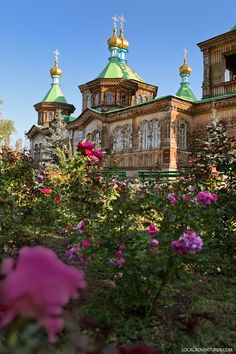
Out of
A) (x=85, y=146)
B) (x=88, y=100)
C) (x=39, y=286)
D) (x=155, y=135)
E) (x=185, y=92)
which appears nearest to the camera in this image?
(x=39, y=286)

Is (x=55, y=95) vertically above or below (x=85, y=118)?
above

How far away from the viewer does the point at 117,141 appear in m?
25.1

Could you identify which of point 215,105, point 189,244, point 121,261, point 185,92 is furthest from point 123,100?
point 189,244

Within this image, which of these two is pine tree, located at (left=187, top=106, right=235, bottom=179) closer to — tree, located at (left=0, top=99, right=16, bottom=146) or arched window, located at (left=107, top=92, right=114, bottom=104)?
arched window, located at (left=107, top=92, right=114, bottom=104)

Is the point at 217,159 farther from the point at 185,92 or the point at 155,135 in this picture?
the point at 185,92

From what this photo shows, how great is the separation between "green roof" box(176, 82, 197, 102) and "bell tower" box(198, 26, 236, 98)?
6.13m

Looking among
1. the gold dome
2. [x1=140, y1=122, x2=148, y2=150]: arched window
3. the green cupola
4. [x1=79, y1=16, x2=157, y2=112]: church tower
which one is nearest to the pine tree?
[x1=140, y1=122, x2=148, y2=150]: arched window

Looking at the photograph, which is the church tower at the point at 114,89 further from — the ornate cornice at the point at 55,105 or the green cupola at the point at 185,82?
the ornate cornice at the point at 55,105

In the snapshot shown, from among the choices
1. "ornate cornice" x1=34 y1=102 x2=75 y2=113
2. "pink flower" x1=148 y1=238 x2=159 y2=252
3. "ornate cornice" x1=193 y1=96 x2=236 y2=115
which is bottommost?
"pink flower" x1=148 y1=238 x2=159 y2=252

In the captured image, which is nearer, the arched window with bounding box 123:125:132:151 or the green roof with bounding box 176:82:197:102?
the arched window with bounding box 123:125:132:151

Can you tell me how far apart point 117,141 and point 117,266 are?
22318 millimetres

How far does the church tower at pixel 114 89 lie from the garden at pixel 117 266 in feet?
77.7

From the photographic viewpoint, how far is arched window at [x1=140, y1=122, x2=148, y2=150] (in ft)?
75.5

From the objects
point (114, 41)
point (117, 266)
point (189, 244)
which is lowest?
point (117, 266)
